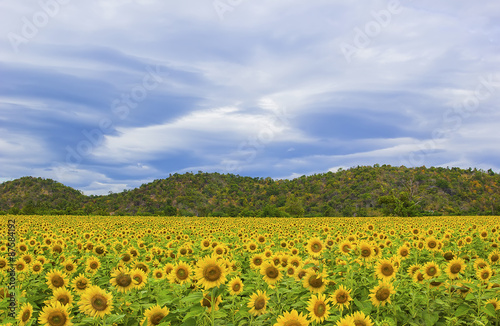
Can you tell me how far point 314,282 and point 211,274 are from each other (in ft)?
6.44

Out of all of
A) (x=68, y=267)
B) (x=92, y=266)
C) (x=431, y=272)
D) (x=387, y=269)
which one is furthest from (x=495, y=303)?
(x=68, y=267)

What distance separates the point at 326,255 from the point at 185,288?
110 inches

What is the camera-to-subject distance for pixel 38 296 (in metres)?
6.34

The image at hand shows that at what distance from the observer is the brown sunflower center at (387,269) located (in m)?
5.69

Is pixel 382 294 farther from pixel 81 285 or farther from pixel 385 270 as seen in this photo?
pixel 81 285

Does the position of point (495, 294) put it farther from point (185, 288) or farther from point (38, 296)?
point (38, 296)

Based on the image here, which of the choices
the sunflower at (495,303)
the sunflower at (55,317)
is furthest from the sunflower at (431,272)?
the sunflower at (55,317)

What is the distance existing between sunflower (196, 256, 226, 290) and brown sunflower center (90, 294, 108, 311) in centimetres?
119

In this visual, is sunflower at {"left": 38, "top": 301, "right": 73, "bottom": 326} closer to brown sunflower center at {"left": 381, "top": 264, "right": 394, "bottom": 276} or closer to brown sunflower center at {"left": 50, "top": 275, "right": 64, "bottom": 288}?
brown sunflower center at {"left": 50, "top": 275, "right": 64, "bottom": 288}

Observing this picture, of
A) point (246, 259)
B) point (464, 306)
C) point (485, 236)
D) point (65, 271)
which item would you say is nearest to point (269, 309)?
point (464, 306)

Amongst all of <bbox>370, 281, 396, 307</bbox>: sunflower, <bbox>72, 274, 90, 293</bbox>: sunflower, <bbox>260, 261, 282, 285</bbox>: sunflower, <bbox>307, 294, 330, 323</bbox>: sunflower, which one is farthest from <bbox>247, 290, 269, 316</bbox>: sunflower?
<bbox>72, 274, 90, 293</bbox>: sunflower

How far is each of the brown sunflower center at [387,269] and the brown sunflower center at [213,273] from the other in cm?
318

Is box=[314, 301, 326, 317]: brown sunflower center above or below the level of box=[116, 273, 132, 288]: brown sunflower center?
below

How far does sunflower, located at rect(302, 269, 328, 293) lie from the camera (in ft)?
17.0
